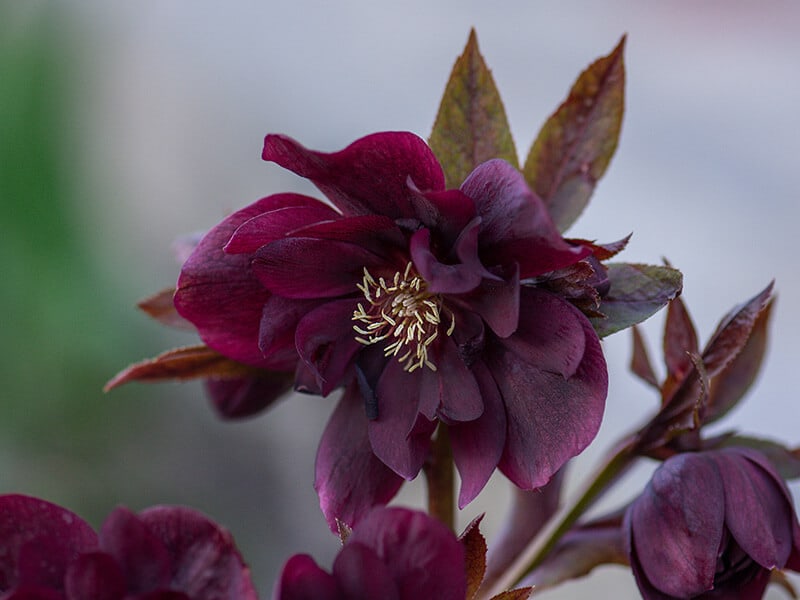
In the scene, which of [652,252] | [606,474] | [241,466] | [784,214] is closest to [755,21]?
[784,214]

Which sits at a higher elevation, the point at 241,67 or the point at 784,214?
the point at 241,67

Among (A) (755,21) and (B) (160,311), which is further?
(A) (755,21)

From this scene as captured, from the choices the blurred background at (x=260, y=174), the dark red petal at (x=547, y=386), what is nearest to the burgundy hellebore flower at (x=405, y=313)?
the dark red petal at (x=547, y=386)

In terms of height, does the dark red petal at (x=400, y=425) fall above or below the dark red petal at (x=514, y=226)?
below

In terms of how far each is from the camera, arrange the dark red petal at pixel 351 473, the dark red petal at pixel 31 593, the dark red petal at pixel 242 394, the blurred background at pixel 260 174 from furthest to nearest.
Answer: the blurred background at pixel 260 174 → the dark red petal at pixel 242 394 → the dark red petal at pixel 351 473 → the dark red petal at pixel 31 593

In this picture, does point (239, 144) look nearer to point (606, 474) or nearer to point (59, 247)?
point (59, 247)

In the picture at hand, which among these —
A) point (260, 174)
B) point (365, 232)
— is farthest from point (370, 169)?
point (260, 174)

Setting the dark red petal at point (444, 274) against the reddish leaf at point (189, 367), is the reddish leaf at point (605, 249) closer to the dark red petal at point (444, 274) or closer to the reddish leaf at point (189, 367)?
the dark red petal at point (444, 274)
